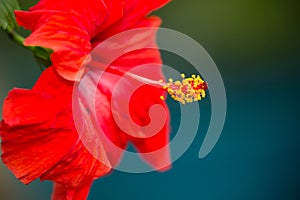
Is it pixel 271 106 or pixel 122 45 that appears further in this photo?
pixel 271 106

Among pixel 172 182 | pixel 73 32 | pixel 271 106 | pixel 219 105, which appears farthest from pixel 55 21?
pixel 271 106

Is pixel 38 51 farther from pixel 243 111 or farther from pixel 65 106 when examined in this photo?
pixel 243 111

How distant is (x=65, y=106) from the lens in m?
0.51

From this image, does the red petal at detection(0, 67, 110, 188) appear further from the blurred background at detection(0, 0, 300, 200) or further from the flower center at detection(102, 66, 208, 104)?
the blurred background at detection(0, 0, 300, 200)

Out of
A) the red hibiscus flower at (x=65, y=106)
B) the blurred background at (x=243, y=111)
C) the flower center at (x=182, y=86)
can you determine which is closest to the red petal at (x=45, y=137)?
the red hibiscus flower at (x=65, y=106)

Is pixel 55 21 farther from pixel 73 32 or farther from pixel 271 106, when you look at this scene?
pixel 271 106

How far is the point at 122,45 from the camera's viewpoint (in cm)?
62

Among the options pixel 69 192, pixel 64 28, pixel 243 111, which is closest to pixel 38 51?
pixel 64 28

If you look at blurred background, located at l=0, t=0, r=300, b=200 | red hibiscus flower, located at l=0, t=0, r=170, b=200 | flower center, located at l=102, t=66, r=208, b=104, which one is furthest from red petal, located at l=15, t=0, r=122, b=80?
blurred background, located at l=0, t=0, r=300, b=200

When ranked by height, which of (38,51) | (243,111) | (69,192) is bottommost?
(243,111)

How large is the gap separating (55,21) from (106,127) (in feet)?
0.55

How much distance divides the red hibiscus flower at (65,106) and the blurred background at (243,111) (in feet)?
1.59

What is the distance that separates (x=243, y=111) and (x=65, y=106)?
2.48 feet

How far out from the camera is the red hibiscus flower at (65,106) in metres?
0.47
